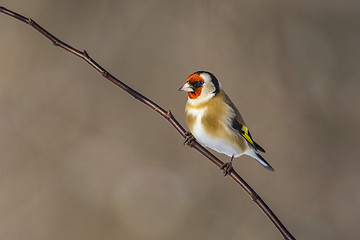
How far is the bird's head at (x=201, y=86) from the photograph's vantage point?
684 mm

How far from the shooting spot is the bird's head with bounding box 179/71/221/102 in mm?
684

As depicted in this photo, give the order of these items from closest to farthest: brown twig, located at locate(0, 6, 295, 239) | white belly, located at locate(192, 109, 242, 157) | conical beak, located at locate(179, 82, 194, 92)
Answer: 1. brown twig, located at locate(0, 6, 295, 239)
2. conical beak, located at locate(179, 82, 194, 92)
3. white belly, located at locate(192, 109, 242, 157)

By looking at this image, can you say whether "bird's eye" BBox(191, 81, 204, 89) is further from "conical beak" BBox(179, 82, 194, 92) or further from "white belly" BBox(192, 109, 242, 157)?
"white belly" BBox(192, 109, 242, 157)

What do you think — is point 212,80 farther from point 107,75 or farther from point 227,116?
point 107,75

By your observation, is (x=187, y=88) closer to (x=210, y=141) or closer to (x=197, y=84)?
(x=197, y=84)

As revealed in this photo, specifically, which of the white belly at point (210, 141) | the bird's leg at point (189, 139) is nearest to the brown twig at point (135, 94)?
the bird's leg at point (189, 139)

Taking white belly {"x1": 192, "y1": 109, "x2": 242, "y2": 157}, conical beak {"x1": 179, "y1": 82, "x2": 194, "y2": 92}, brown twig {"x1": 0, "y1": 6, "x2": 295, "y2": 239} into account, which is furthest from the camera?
white belly {"x1": 192, "y1": 109, "x2": 242, "y2": 157}

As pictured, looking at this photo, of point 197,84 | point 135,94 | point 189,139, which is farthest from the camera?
point 189,139

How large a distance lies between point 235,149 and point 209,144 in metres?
0.08

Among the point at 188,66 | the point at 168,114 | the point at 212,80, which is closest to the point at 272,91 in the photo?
the point at 188,66

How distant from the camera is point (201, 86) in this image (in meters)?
0.76

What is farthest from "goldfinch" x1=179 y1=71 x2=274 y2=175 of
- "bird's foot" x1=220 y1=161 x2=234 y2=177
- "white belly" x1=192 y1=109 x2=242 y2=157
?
"bird's foot" x1=220 y1=161 x2=234 y2=177

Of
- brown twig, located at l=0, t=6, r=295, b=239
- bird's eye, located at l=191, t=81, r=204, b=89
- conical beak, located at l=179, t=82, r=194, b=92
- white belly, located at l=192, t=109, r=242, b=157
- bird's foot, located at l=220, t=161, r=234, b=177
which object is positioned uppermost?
white belly, located at l=192, t=109, r=242, b=157

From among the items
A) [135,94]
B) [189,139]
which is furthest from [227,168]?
[135,94]
